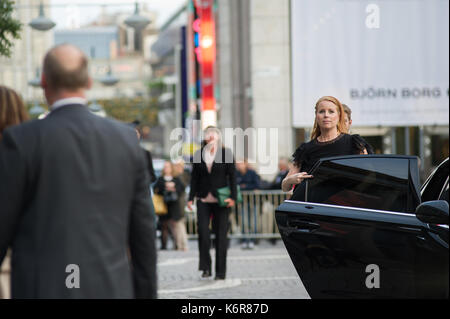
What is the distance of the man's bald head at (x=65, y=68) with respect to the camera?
395 cm

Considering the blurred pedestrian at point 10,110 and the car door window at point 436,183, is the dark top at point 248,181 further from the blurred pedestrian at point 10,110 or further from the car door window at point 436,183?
the blurred pedestrian at point 10,110

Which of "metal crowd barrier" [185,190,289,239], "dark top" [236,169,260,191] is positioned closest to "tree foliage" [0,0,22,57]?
"metal crowd barrier" [185,190,289,239]

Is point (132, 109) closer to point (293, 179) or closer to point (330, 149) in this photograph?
point (330, 149)

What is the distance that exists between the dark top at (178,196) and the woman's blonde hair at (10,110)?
14539 mm

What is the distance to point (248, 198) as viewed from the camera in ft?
66.4

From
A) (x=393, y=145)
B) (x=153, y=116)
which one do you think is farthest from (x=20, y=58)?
(x=393, y=145)

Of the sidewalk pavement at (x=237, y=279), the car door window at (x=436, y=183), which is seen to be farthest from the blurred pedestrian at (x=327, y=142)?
the sidewalk pavement at (x=237, y=279)

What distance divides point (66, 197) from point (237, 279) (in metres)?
8.67

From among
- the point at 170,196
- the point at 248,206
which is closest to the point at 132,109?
the point at 248,206

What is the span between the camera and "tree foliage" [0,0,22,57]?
1238 centimetres

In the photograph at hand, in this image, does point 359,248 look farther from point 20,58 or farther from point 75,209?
point 20,58

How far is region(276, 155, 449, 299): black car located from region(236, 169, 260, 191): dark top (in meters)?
14.0

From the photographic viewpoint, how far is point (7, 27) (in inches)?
491

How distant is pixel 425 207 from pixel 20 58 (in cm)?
16242
